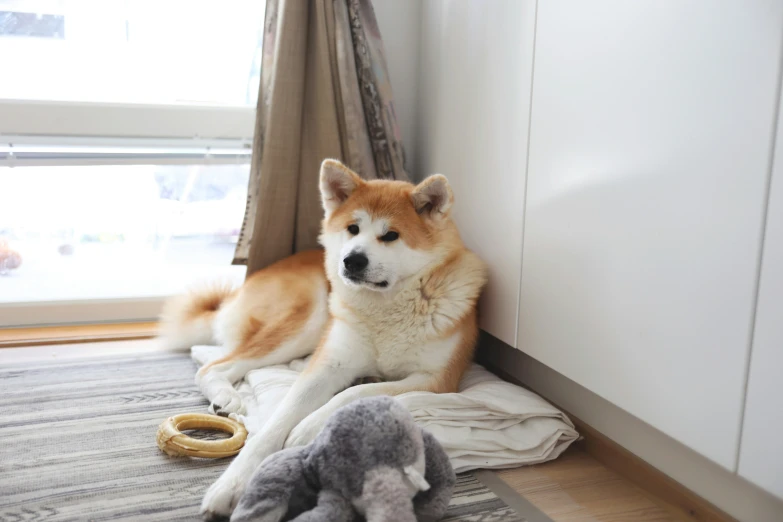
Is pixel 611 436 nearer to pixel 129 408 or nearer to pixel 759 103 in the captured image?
pixel 759 103

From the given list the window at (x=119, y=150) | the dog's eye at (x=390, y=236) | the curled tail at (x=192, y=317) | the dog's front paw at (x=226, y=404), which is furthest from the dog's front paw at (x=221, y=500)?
the window at (x=119, y=150)

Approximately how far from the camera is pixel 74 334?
231 cm

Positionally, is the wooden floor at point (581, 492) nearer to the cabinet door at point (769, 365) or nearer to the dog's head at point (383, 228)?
the cabinet door at point (769, 365)

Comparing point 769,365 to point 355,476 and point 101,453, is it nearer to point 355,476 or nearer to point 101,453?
point 355,476

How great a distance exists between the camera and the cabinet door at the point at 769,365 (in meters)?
0.93

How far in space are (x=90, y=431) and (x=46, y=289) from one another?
1171 millimetres

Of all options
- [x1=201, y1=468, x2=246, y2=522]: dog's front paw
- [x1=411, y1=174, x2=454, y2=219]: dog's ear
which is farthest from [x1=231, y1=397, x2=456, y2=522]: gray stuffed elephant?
[x1=411, y1=174, x2=454, y2=219]: dog's ear

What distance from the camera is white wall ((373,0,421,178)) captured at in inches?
90.0

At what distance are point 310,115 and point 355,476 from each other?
4.65 feet

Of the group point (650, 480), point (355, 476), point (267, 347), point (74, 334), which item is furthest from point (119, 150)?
point (650, 480)

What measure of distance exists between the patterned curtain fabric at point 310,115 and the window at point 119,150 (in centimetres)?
26

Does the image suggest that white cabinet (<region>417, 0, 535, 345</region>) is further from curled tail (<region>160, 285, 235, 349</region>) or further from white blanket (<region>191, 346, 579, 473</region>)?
curled tail (<region>160, 285, 235, 349</region>)

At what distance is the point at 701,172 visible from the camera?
106 cm

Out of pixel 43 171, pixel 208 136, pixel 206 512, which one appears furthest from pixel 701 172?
pixel 43 171
